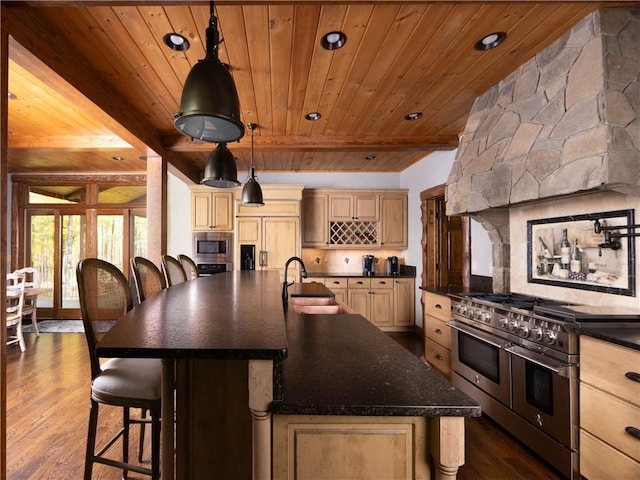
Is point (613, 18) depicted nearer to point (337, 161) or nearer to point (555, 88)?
point (555, 88)

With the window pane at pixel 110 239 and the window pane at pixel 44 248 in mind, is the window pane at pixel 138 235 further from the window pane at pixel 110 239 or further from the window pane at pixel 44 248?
the window pane at pixel 44 248

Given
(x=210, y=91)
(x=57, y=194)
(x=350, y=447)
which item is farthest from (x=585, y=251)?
(x=57, y=194)

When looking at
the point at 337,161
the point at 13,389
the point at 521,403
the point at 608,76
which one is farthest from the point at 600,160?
the point at 13,389

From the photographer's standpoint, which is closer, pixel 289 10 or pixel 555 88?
pixel 289 10

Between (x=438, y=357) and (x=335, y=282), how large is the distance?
2.17 meters

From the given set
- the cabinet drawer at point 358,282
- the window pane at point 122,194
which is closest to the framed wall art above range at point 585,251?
the cabinet drawer at point 358,282

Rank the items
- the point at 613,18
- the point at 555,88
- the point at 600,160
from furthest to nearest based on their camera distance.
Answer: the point at 555,88, the point at 613,18, the point at 600,160

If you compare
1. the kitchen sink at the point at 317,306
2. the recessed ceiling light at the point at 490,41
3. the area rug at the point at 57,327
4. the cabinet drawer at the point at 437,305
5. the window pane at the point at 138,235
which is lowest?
the area rug at the point at 57,327

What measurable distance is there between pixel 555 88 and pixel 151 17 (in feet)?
8.36

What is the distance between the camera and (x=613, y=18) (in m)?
1.90

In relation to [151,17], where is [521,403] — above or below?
below

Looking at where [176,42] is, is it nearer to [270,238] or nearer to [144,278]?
[144,278]

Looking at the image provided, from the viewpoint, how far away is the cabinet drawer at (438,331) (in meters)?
3.25

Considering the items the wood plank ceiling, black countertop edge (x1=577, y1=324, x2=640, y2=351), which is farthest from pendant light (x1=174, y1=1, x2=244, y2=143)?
black countertop edge (x1=577, y1=324, x2=640, y2=351)
